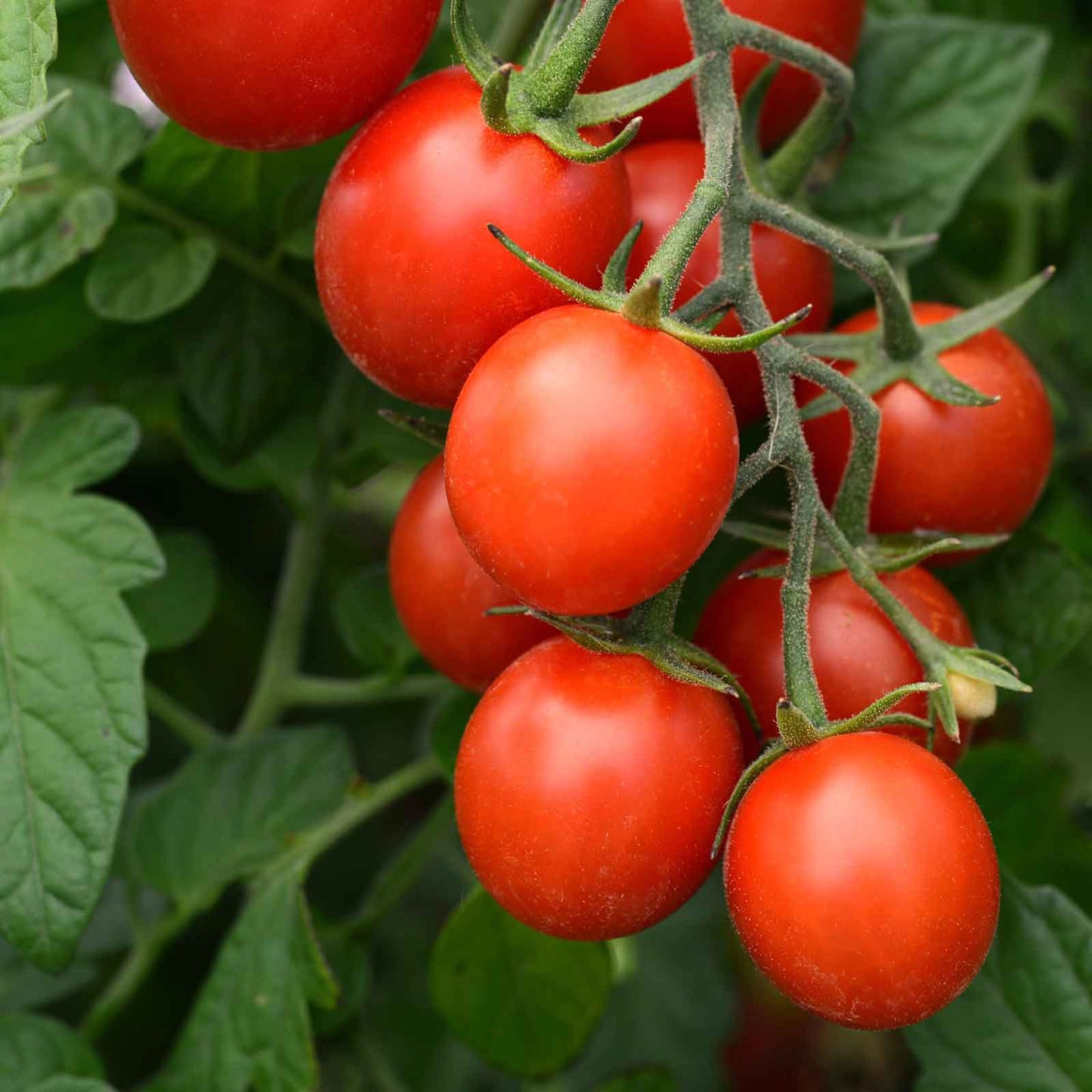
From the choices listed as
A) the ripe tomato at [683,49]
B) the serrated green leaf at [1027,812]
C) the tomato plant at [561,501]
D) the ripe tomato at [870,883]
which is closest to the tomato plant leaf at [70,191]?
the tomato plant at [561,501]

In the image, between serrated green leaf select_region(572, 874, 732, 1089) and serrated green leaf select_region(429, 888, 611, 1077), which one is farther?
serrated green leaf select_region(572, 874, 732, 1089)

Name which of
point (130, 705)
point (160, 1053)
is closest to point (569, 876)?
point (130, 705)

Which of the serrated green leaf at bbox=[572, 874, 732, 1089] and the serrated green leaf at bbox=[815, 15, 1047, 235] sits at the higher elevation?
the serrated green leaf at bbox=[815, 15, 1047, 235]

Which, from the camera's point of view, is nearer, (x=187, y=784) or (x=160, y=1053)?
(x=187, y=784)

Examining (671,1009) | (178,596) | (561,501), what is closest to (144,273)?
(178,596)

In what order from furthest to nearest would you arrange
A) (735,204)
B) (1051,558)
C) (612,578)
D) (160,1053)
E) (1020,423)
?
(160,1053), (1051,558), (1020,423), (735,204), (612,578)

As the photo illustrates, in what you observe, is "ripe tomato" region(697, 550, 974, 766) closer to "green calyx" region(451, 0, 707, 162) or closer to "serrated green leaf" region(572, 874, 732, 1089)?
"green calyx" region(451, 0, 707, 162)

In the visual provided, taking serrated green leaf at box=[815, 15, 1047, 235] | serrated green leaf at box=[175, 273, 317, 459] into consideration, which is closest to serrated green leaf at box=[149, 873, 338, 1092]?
serrated green leaf at box=[175, 273, 317, 459]

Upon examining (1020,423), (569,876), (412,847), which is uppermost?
(1020,423)

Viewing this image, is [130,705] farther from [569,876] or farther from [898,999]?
[898,999]
